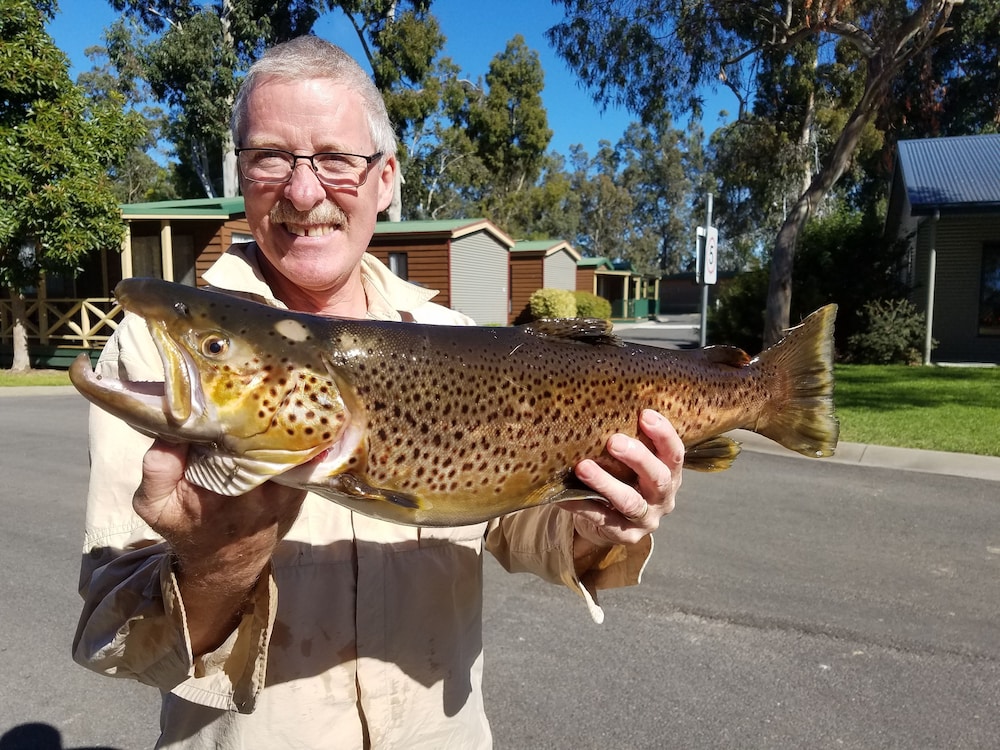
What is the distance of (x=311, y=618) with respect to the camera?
1814mm

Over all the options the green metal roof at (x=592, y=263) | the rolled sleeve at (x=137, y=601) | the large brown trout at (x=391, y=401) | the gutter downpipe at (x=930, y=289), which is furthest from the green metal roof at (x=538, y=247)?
the rolled sleeve at (x=137, y=601)

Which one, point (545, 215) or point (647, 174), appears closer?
point (545, 215)

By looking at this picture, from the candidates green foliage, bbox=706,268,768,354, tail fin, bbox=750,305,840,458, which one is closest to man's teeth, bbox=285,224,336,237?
tail fin, bbox=750,305,840,458

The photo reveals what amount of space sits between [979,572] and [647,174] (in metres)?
77.2

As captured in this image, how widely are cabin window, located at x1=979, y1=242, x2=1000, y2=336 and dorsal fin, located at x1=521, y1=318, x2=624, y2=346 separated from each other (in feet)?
69.5

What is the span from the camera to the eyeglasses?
192 cm

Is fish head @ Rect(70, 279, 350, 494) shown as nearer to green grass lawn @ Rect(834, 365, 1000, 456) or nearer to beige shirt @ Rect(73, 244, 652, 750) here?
beige shirt @ Rect(73, 244, 652, 750)

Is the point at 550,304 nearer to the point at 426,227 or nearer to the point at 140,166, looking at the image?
the point at 426,227

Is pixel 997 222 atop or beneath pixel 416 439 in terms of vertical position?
atop

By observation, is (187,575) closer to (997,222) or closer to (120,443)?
(120,443)

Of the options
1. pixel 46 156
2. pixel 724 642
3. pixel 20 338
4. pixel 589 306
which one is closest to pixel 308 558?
pixel 724 642

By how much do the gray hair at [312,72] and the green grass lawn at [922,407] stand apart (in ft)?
26.9

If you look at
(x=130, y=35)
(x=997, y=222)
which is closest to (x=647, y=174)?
(x=130, y=35)

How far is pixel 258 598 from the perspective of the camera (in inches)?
62.0
